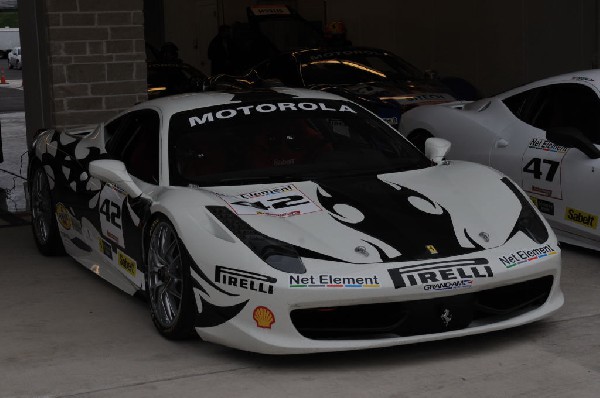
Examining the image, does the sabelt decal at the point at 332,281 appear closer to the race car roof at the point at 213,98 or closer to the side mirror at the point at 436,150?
the side mirror at the point at 436,150

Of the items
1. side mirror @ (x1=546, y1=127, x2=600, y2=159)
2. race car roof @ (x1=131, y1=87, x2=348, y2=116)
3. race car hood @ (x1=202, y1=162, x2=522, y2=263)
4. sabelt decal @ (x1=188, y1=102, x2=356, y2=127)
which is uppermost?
race car roof @ (x1=131, y1=87, x2=348, y2=116)

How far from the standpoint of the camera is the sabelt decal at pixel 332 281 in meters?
4.93

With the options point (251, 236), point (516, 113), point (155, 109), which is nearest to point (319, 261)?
point (251, 236)

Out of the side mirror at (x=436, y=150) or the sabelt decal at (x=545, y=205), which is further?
the sabelt decal at (x=545, y=205)

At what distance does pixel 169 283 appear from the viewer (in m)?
5.58

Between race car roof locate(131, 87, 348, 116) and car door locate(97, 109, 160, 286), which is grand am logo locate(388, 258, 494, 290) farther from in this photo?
race car roof locate(131, 87, 348, 116)

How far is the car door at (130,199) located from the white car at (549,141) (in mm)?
2432

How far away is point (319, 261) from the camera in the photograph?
504 cm

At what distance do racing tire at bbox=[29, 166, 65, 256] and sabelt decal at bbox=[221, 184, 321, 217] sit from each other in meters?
2.31

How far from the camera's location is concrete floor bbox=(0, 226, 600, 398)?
4805 millimetres

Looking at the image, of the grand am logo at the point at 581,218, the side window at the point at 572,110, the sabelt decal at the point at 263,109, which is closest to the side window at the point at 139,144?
the sabelt decal at the point at 263,109

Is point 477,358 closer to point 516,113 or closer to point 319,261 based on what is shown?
point 319,261

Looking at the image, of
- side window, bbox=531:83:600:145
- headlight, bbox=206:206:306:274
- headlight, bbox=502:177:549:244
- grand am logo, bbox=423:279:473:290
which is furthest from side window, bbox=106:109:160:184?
side window, bbox=531:83:600:145

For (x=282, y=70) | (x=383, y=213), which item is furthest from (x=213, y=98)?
(x=282, y=70)
